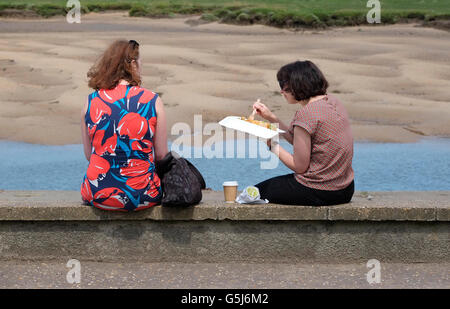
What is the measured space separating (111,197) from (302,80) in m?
1.38

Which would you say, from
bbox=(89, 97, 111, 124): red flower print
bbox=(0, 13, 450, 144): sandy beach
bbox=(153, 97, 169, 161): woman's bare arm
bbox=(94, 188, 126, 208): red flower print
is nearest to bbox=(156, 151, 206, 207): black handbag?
bbox=(153, 97, 169, 161): woman's bare arm

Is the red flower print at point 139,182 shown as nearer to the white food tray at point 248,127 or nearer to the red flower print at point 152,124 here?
the red flower print at point 152,124

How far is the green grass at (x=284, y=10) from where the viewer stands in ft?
102

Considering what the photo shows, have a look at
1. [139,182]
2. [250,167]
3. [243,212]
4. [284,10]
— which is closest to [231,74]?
[250,167]

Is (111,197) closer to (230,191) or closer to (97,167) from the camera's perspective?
(97,167)

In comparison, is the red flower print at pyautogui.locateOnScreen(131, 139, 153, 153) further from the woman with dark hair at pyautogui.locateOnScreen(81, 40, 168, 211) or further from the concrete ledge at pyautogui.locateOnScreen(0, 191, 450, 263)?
the concrete ledge at pyautogui.locateOnScreen(0, 191, 450, 263)

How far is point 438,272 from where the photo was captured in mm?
5473

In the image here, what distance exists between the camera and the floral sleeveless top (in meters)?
5.35

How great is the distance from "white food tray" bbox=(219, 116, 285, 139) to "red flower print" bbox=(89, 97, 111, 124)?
0.70m

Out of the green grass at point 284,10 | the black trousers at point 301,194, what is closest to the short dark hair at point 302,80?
the black trousers at point 301,194

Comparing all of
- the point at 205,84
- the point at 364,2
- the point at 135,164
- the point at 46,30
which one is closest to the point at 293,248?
the point at 135,164

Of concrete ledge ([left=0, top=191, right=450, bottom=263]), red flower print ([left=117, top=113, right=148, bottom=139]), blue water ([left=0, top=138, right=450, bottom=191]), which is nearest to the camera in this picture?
red flower print ([left=117, top=113, right=148, bottom=139])

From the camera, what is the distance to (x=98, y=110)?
17.6 feet

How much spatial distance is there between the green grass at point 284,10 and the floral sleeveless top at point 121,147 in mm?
25414
